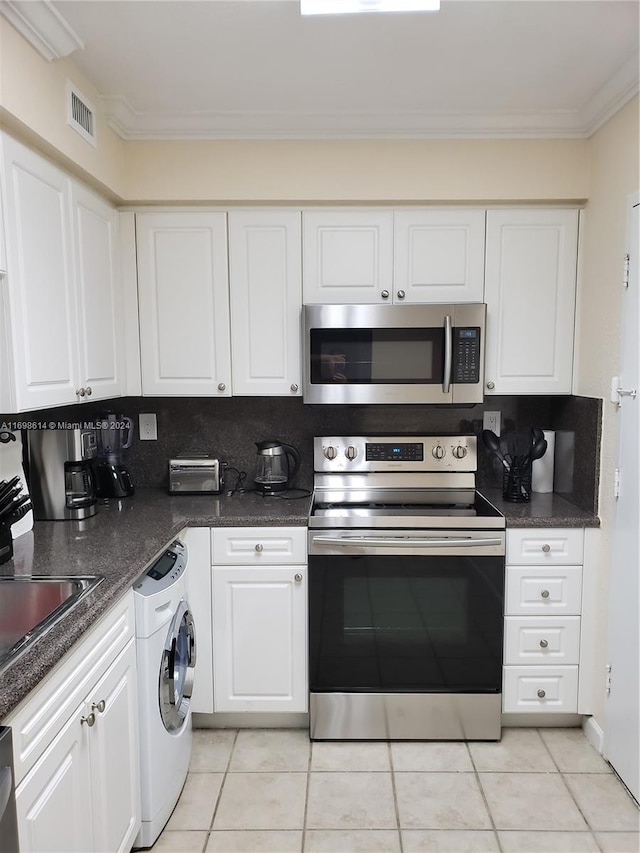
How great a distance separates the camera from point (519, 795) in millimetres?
2045

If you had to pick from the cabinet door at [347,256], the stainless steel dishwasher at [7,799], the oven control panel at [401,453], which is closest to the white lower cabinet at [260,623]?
the oven control panel at [401,453]

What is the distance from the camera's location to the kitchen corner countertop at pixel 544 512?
2281 millimetres

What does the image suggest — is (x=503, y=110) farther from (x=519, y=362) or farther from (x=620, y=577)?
(x=620, y=577)

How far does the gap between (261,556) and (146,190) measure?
159 cm

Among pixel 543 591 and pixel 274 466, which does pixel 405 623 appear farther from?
pixel 274 466

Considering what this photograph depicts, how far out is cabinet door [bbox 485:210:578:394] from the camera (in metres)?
2.46

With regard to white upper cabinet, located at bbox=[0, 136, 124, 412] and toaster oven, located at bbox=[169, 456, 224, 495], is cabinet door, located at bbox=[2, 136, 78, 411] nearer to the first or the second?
white upper cabinet, located at bbox=[0, 136, 124, 412]

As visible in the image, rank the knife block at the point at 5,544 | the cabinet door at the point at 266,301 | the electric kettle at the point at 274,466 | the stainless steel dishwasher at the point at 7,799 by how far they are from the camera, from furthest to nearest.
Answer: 1. the electric kettle at the point at 274,466
2. the cabinet door at the point at 266,301
3. the knife block at the point at 5,544
4. the stainless steel dishwasher at the point at 7,799

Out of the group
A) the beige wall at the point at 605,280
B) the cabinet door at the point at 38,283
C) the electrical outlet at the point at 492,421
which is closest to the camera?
the cabinet door at the point at 38,283

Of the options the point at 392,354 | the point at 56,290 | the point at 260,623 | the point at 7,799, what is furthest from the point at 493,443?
the point at 7,799

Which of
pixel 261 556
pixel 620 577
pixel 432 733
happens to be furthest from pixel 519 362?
pixel 432 733

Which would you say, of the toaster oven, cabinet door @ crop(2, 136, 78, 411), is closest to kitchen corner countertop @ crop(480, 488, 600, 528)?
the toaster oven

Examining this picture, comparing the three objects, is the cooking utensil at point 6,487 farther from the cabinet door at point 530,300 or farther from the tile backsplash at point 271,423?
the cabinet door at point 530,300

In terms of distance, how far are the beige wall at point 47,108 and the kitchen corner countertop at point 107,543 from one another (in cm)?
127
